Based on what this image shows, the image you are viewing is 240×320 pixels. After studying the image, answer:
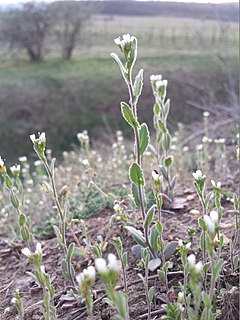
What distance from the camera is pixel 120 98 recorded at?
1691 cm

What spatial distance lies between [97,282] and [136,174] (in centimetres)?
69

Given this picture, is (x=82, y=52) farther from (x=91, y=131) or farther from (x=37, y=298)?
(x=37, y=298)

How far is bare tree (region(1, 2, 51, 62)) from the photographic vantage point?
19.5 meters

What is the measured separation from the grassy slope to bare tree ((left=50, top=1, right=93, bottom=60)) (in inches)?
20.8

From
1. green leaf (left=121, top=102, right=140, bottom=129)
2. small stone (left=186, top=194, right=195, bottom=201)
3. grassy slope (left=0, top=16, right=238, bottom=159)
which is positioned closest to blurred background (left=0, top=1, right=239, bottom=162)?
grassy slope (left=0, top=16, right=238, bottom=159)

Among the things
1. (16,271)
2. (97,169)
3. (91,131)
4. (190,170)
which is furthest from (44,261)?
(91,131)

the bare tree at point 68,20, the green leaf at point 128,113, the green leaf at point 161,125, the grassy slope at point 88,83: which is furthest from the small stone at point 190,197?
the bare tree at point 68,20

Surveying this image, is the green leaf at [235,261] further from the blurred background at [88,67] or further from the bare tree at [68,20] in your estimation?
the bare tree at [68,20]

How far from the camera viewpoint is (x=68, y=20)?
2056cm

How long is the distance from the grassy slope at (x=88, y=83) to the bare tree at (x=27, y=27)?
0.90 meters

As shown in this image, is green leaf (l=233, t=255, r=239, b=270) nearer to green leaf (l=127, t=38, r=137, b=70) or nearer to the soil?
the soil

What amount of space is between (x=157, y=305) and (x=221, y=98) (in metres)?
14.4

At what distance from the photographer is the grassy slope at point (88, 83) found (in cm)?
1533

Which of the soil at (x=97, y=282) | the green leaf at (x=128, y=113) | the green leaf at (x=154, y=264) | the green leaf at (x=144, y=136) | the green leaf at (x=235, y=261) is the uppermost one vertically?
the green leaf at (x=128, y=113)
